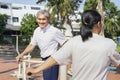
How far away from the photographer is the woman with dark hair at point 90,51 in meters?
2.70

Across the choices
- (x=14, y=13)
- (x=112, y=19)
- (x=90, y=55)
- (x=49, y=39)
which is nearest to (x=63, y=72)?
(x=49, y=39)

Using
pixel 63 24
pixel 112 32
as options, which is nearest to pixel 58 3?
pixel 63 24

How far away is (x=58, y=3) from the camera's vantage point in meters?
36.8

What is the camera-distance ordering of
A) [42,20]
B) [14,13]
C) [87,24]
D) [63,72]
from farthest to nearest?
[14,13] < [42,20] < [63,72] < [87,24]

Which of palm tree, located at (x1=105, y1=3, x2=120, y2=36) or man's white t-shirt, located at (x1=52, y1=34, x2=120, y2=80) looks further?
palm tree, located at (x1=105, y1=3, x2=120, y2=36)

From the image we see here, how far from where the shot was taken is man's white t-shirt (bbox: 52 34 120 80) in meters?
2.71

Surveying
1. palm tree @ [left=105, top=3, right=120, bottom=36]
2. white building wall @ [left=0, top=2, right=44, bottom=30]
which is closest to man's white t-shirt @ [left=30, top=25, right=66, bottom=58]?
palm tree @ [left=105, top=3, right=120, bottom=36]

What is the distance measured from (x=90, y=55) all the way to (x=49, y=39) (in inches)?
77.2

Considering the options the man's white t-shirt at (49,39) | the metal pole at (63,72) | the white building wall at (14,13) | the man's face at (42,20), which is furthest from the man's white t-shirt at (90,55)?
the white building wall at (14,13)

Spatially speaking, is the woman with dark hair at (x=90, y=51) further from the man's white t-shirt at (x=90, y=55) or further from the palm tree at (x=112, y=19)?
the palm tree at (x=112, y=19)

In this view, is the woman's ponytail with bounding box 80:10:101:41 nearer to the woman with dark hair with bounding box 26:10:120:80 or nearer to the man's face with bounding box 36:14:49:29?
the woman with dark hair with bounding box 26:10:120:80

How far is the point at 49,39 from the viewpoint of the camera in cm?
464

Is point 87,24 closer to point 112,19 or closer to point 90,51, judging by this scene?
point 90,51

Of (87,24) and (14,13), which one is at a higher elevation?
(87,24)
